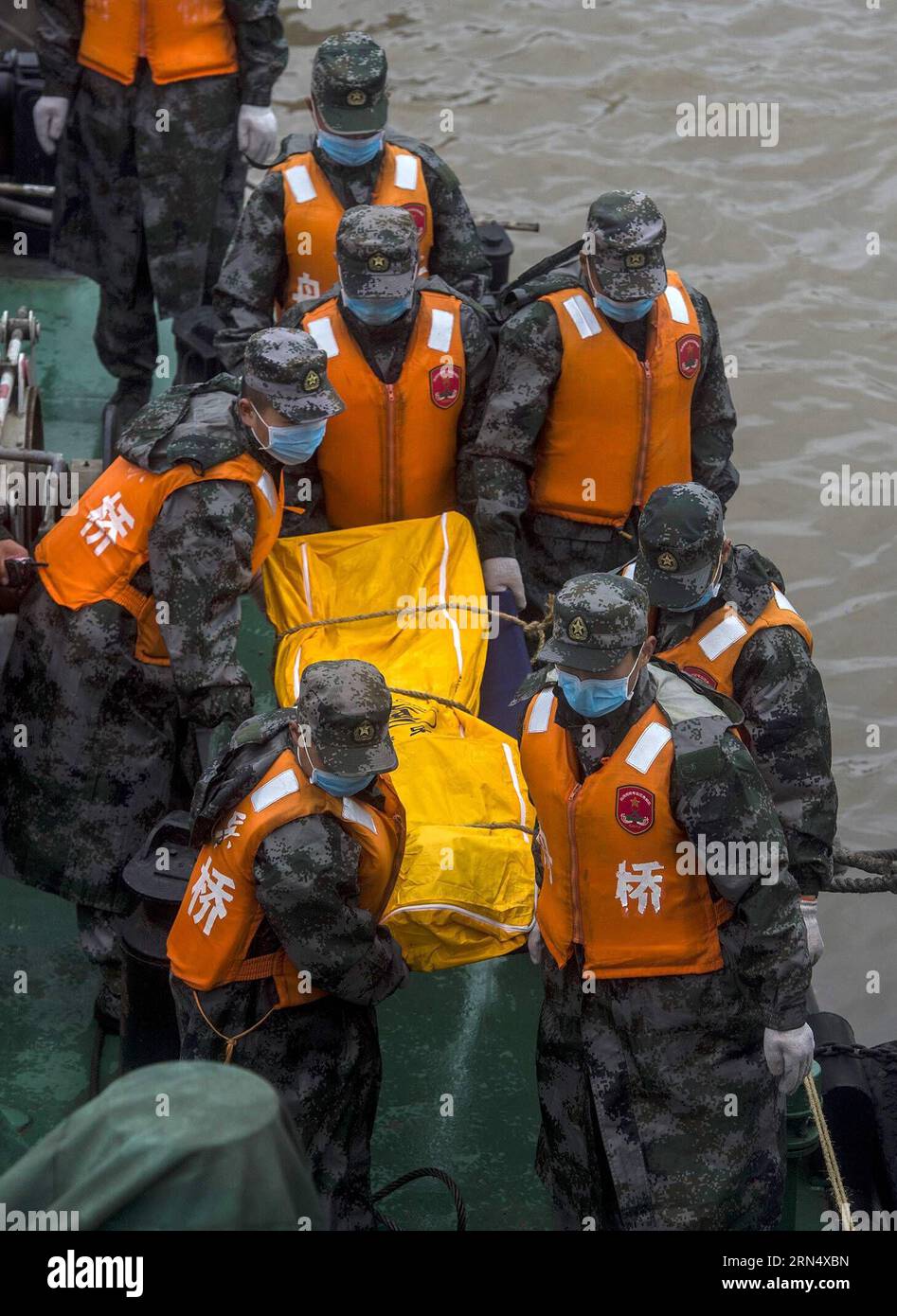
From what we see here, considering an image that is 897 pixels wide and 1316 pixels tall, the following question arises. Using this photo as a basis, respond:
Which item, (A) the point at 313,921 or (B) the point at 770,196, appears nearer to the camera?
(A) the point at 313,921

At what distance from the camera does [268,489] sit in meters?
4.54

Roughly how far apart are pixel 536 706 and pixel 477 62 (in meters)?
10.8

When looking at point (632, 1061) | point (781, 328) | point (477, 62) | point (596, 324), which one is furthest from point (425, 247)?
point (477, 62)

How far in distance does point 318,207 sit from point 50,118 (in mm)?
1302

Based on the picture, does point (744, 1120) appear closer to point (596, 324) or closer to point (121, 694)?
point (121, 694)

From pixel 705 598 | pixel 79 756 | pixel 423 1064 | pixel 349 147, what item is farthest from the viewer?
pixel 349 147

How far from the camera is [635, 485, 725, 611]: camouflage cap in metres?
4.33

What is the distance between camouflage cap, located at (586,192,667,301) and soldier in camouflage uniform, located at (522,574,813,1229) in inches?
61.8

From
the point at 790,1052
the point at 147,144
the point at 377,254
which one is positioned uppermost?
the point at 147,144

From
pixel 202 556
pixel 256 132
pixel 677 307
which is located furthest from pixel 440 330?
pixel 256 132

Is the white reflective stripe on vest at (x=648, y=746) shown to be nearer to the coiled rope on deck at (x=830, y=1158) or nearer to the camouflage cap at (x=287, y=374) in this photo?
the coiled rope on deck at (x=830, y=1158)

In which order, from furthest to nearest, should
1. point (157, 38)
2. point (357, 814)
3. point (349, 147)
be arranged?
1. point (157, 38)
2. point (349, 147)
3. point (357, 814)

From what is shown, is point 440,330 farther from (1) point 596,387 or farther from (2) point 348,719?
(2) point 348,719

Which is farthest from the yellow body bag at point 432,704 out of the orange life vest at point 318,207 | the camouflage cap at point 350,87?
the camouflage cap at point 350,87
